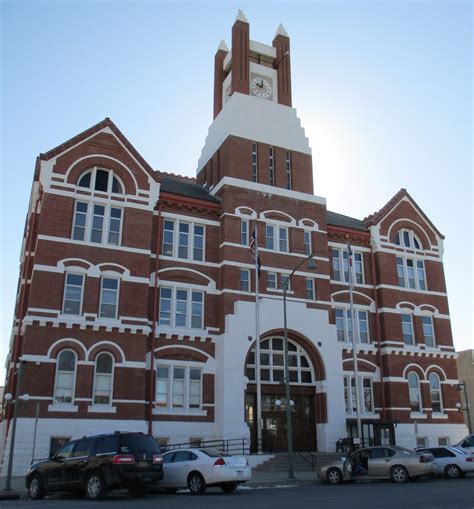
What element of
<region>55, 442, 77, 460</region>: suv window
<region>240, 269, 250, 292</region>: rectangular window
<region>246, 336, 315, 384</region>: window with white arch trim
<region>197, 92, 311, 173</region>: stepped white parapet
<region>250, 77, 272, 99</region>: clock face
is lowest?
<region>55, 442, 77, 460</region>: suv window

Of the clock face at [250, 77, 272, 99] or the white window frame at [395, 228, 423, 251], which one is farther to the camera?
the clock face at [250, 77, 272, 99]

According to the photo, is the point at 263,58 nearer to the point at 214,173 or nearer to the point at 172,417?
the point at 214,173

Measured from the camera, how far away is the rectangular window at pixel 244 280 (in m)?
34.3

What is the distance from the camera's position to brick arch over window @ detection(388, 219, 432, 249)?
4100cm

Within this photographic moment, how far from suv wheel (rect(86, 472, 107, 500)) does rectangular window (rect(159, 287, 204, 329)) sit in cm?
1525

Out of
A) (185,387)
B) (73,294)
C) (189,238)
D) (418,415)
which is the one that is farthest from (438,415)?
(73,294)

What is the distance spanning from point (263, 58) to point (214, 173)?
1062 centimetres

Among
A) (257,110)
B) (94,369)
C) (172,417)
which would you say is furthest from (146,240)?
(257,110)

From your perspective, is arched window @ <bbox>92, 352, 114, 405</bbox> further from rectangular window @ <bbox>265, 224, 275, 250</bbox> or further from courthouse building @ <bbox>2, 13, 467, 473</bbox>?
rectangular window @ <bbox>265, 224, 275, 250</bbox>

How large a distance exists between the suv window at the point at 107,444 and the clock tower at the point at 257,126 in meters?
22.1

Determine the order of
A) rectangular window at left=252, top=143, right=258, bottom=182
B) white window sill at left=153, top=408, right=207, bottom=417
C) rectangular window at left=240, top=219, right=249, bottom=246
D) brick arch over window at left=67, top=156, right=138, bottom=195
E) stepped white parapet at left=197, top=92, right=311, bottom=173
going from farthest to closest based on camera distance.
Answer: stepped white parapet at left=197, top=92, right=311, bottom=173, rectangular window at left=252, top=143, right=258, bottom=182, rectangular window at left=240, top=219, right=249, bottom=246, brick arch over window at left=67, top=156, right=138, bottom=195, white window sill at left=153, top=408, right=207, bottom=417

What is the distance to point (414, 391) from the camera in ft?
124

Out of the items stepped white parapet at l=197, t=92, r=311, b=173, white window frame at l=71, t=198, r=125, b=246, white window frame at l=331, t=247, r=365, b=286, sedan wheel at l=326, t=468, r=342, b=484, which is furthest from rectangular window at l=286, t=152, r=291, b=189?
sedan wheel at l=326, t=468, r=342, b=484

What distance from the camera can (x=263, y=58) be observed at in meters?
43.4
